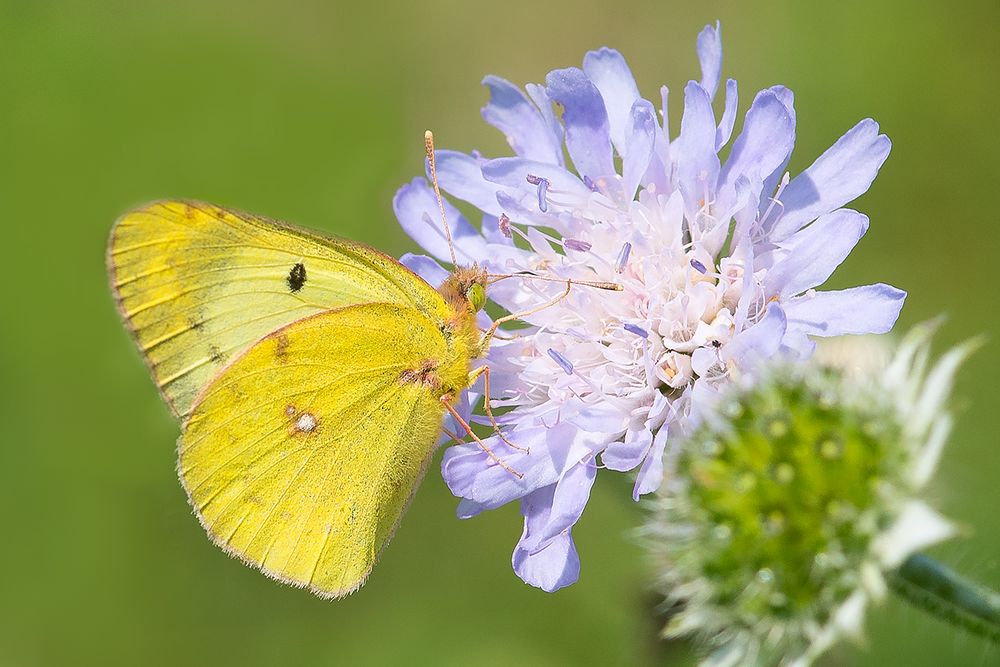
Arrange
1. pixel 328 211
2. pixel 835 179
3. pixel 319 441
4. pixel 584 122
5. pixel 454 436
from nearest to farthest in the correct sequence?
pixel 835 179, pixel 584 122, pixel 454 436, pixel 319 441, pixel 328 211

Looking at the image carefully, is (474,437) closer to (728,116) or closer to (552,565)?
(552,565)

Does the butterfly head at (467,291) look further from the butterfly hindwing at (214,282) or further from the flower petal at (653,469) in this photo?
the flower petal at (653,469)

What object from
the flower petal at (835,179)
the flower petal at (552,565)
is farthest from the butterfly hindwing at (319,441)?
the flower petal at (835,179)

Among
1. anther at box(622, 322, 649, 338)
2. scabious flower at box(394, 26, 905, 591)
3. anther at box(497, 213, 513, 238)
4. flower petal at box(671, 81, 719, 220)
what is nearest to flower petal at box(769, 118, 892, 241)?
scabious flower at box(394, 26, 905, 591)

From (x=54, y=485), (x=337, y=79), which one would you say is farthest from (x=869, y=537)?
(x=337, y=79)

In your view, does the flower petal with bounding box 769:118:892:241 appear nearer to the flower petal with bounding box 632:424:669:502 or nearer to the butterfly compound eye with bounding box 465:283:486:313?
the flower petal with bounding box 632:424:669:502

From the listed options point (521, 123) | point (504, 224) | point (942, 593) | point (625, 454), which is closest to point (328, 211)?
point (521, 123)
